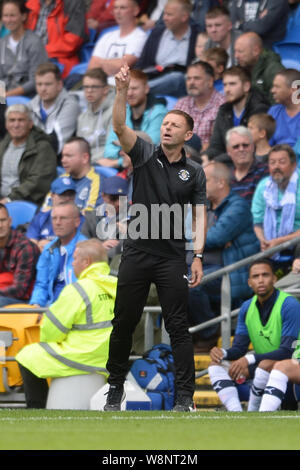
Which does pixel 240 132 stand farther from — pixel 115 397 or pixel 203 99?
pixel 115 397

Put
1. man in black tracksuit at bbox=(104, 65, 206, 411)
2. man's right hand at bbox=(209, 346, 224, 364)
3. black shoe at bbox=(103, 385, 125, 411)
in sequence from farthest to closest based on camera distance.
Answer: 1. man's right hand at bbox=(209, 346, 224, 364)
2. black shoe at bbox=(103, 385, 125, 411)
3. man in black tracksuit at bbox=(104, 65, 206, 411)

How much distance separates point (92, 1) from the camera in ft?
53.6

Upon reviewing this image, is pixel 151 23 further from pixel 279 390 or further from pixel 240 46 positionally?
pixel 279 390

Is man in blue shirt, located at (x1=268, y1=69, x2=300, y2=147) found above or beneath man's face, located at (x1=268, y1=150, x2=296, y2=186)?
above

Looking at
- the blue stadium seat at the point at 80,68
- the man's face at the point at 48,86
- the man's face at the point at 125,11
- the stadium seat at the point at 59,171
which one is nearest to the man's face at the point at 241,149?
the stadium seat at the point at 59,171

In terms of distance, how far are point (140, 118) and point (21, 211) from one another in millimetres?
1787

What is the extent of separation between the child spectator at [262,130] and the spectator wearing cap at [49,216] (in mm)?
2050

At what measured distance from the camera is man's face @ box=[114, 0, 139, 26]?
15.0 metres

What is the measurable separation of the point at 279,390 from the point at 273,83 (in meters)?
4.71

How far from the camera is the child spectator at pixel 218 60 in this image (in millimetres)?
13609

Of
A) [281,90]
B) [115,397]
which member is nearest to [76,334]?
[115,397]

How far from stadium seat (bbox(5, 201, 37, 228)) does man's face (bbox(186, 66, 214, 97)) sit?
2296 millimetres

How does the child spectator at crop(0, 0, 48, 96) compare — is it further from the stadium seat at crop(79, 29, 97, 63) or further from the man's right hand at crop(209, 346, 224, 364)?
the man's right hand at crop(209, 346, 224, 364)

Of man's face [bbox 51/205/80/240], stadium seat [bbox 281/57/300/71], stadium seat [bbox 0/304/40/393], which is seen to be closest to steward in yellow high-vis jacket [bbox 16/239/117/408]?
stadium seat [bbox 0/304/40/393]
